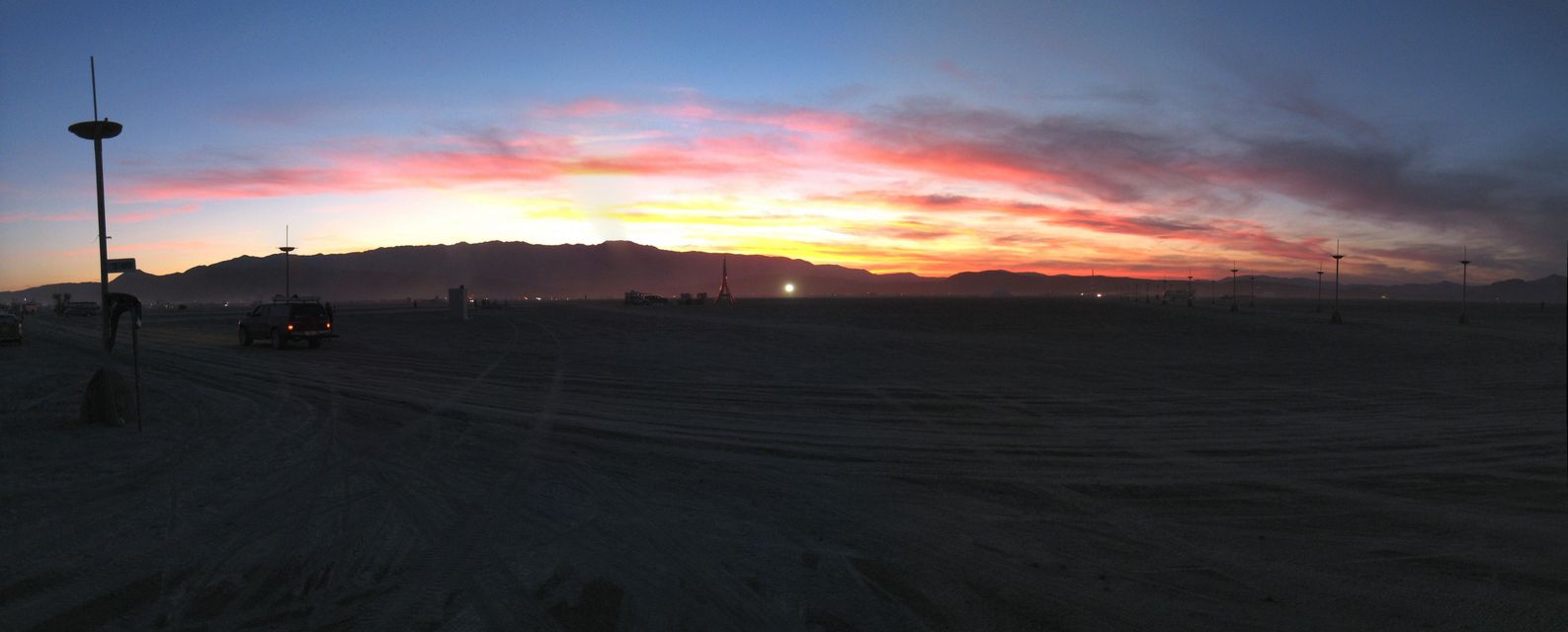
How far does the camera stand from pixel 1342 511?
25.8 feet

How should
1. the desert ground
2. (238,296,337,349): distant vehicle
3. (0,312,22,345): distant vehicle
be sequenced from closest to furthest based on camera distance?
the desert ground, (238,296,337,349): distant vehicle, (0,312,22,345): distant vehicle

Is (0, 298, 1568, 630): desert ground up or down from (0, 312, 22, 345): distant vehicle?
down

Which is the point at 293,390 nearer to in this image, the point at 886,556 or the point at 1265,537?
the point at 886,556

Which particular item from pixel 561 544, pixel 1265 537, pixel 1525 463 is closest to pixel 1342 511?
pixel 1265 537

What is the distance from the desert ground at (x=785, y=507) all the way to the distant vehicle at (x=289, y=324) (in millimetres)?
10573

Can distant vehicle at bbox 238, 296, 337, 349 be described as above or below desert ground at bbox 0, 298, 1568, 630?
above

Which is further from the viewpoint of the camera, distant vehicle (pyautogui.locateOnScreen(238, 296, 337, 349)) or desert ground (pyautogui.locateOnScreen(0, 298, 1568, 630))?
distant vehicle (pyautogui.locateOnScreen(238, 296, 337, 349))

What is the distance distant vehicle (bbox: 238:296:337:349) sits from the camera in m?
28.7

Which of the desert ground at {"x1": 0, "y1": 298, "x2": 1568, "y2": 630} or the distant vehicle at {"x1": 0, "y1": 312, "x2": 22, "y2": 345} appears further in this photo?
the distant vehicle at {"x1": 0, "y1": 312, "x2": 22, "y2": 345}

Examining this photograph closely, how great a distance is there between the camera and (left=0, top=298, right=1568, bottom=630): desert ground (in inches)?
214

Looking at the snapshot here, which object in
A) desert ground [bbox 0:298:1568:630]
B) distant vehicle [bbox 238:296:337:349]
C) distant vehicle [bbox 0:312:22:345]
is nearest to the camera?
desert ground [bbox 0:298:1568:630]

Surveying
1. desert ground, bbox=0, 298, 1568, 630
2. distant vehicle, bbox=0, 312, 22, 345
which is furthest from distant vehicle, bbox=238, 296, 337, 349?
desert ground, bbox=0, 298, 1568, 630

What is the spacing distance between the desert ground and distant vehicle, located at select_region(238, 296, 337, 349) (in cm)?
1057

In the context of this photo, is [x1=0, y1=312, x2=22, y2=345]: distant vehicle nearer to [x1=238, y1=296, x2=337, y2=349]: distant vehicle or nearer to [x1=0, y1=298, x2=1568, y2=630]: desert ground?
[x1=238, y1=296, x2=337, y2=349]: distant vehicle
